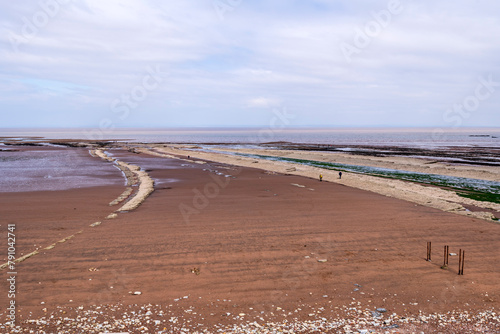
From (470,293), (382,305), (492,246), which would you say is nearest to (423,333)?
(382,305)

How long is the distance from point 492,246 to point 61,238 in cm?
1590

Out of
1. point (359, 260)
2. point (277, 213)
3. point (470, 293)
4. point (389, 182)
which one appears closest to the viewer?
point (470, 293)

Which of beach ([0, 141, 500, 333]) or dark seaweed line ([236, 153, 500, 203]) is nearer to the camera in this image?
beach ([0, 141, 500, 333])

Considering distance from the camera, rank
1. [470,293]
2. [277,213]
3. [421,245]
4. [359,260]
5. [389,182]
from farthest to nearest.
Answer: [389,182] → [277,213] → [421,245] → [359,260] → [470,293]

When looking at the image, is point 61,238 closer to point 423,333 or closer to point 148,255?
point 148,255

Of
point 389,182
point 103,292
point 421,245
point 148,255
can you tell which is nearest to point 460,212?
point 421,245

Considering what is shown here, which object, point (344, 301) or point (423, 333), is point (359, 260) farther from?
point (423, 333)

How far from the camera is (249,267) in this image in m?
10.2

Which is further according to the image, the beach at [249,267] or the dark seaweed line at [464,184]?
the dark seaweed line at [464,184]

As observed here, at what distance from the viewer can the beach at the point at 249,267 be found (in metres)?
7.52

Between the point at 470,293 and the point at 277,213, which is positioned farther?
the point at 277,213

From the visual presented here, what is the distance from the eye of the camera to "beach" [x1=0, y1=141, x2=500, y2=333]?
752cm

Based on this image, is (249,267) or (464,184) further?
(464,184)

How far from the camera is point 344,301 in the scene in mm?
8344
